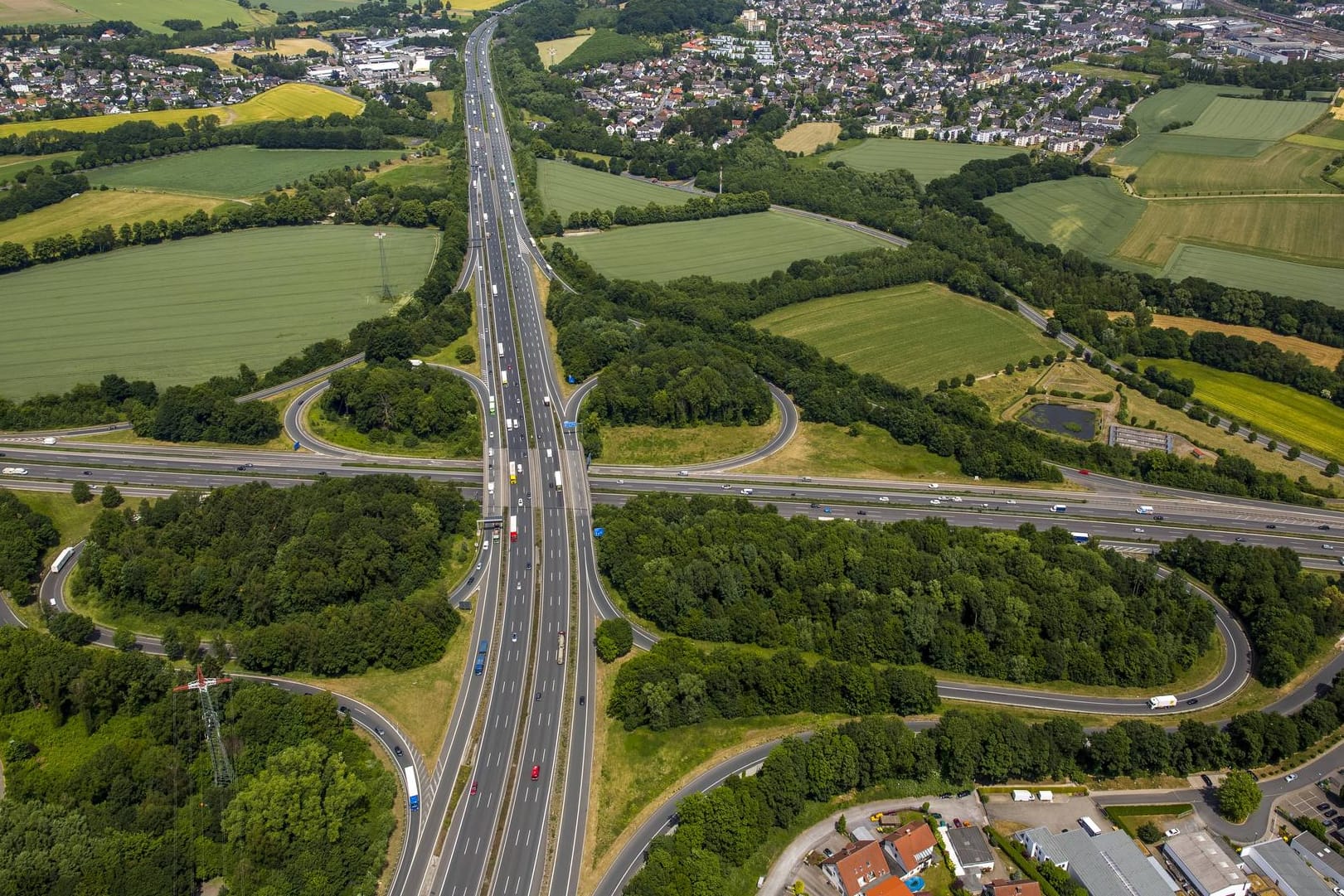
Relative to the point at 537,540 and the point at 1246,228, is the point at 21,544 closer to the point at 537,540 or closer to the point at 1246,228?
the point at 537,540

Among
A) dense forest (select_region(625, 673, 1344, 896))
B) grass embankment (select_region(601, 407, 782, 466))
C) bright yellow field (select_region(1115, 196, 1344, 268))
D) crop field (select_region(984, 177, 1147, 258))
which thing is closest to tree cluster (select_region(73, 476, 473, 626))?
grass embankment (select_region(601, 407, 782, 466))

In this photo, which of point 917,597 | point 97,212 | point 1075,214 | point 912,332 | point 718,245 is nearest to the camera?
point 917,597

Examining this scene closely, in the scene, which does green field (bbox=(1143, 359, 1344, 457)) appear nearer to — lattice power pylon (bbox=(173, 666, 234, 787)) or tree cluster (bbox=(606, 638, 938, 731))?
tree cluster (bbox=(606, 638, 938, 731))

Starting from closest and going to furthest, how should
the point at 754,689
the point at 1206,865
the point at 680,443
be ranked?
1. the point at 1206,865
2. the point at 754,689
3. the point at 680,443

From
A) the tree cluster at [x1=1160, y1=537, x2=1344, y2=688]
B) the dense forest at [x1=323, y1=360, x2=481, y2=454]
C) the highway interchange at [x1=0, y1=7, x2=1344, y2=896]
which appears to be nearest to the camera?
the highway interchange at [x1=0, y1=7, x2=1344, y2=896]

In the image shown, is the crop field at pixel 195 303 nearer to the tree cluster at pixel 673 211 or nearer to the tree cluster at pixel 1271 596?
the tree cluster at pixel 673 211

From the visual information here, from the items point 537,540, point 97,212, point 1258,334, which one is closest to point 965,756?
point 537,540
